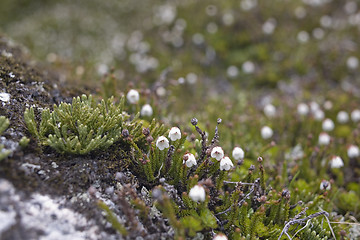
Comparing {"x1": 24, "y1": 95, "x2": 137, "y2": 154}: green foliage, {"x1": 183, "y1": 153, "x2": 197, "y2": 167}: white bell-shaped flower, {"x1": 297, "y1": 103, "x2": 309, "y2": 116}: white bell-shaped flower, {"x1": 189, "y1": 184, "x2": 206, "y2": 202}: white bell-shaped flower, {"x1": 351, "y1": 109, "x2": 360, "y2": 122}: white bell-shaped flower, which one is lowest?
{"x1": 351, "y1": 109, "x2": 360, "y2": 122}: white bell-shaped flower

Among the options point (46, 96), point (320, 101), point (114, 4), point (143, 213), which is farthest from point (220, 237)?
point (114, 4)

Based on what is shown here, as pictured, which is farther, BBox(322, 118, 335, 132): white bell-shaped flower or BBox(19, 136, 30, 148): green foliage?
BBox(322, 118, 335, 132): white bell-shaped flower

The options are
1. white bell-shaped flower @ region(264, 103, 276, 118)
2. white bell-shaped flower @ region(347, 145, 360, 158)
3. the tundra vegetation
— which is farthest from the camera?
white bell-shaped flower @ region(264, 103, 276, 118)

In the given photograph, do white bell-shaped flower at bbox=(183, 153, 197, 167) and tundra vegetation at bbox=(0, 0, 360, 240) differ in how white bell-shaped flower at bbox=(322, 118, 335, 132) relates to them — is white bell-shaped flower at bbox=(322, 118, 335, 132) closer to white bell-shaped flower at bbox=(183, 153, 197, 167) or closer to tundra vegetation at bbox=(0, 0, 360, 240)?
tundra vegetation at bbox=(0, 0, 360, 240)

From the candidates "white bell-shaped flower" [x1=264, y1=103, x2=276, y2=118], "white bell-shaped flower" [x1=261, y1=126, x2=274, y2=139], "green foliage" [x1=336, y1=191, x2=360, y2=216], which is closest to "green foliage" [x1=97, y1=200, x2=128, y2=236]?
"green foliage" [x1=336, y1=191, x2=360, y2=216]

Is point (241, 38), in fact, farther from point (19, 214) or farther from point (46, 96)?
point (19, 214)

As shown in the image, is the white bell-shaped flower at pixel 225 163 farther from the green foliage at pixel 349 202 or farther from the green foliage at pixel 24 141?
the green foliage at pixel 349 202

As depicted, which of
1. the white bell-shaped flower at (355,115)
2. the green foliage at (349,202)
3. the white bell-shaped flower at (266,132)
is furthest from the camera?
the white bell-shaped flower at (355,115)

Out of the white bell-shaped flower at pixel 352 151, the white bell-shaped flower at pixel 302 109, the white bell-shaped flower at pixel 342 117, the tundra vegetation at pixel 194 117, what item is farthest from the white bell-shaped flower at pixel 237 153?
the white bell-shaped flower at pixel 342 117
